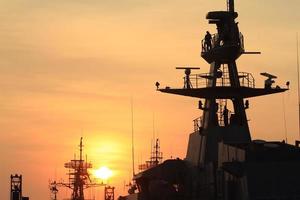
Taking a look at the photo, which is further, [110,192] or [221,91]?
[110,192]

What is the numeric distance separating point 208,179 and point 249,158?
11.1m

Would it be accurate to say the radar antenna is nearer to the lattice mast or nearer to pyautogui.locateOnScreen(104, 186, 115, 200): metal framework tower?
the lattice mast

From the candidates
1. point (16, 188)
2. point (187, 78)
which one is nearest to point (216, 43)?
point (187, 78)

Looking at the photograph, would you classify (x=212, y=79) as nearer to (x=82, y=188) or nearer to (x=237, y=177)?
(x=237, y=177)

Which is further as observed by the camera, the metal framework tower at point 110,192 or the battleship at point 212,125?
the metal framework tower at point 110,192

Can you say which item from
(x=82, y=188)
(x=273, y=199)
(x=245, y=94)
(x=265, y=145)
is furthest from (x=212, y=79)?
(x=82, y=188)

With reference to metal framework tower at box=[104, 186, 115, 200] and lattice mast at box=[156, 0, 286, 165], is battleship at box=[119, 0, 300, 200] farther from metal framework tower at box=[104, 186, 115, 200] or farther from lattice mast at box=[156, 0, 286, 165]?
metal framework tower at box=[104, 186, 115, 200]

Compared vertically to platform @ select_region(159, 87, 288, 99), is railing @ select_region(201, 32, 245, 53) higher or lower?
higher

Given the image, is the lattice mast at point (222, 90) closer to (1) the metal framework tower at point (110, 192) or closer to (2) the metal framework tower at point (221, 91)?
(2) the metal framework tower at point (221, 91)

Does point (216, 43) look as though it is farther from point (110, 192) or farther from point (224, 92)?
point (110, 192)

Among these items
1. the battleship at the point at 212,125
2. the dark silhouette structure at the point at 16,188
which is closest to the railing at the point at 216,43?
the battleship at the point at 212,125

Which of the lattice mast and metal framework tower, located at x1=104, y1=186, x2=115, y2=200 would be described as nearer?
the lattice mast

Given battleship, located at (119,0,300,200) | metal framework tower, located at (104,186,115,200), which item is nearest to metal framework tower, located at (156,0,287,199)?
battleship, located at (119,0,300,200)

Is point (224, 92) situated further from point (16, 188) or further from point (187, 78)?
point (16, 188)
